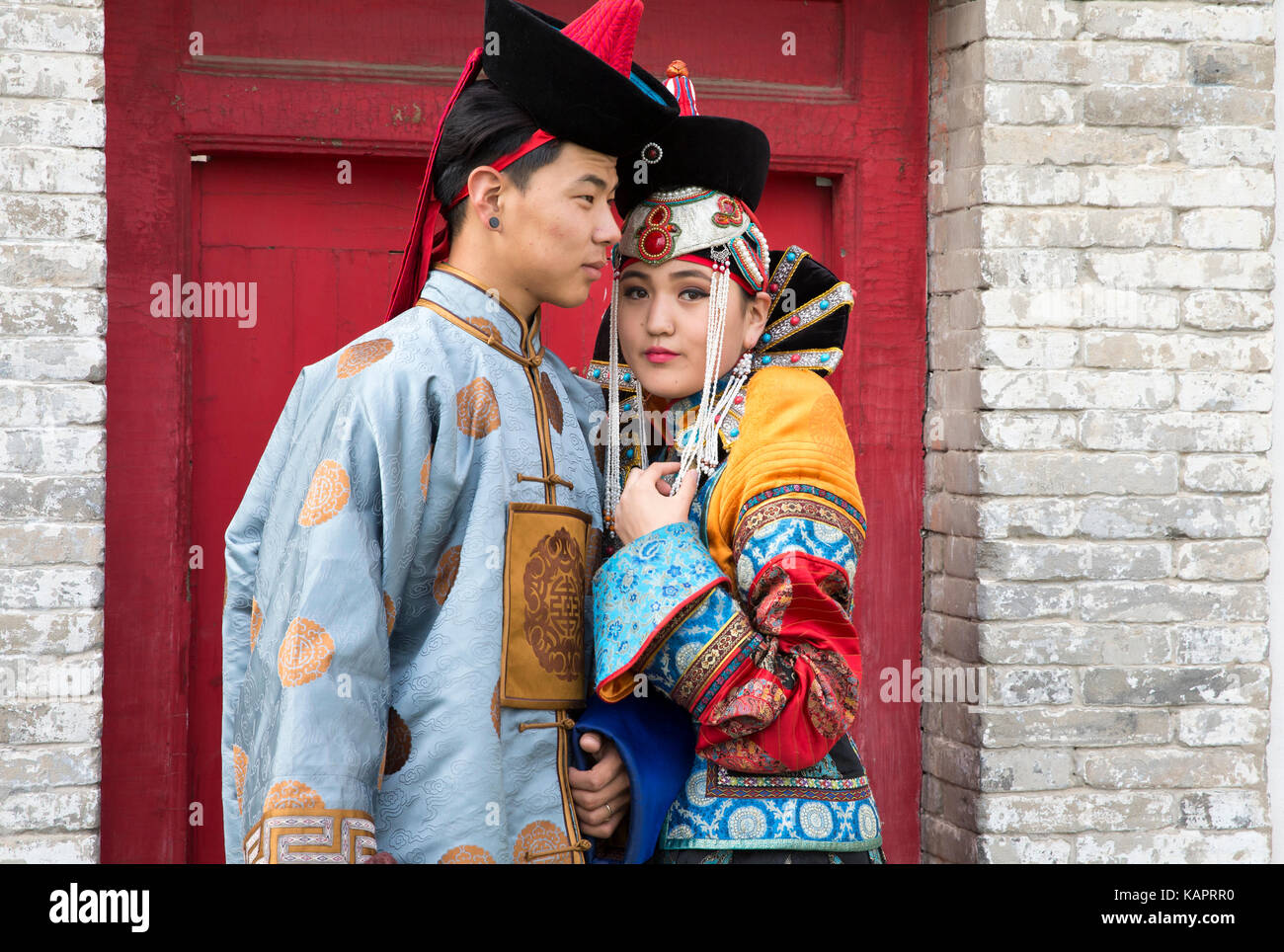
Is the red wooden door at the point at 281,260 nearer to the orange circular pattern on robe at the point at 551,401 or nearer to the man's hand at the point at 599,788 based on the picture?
the orange circular pattern on robe at the point at 551,401

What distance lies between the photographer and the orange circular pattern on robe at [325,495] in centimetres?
163

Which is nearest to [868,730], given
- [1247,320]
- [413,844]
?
[1247,320]

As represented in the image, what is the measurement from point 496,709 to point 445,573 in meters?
0.21

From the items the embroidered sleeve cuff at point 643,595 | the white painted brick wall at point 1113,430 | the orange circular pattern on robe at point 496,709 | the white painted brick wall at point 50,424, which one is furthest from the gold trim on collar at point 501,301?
the white painted brick wall at point 1113,430

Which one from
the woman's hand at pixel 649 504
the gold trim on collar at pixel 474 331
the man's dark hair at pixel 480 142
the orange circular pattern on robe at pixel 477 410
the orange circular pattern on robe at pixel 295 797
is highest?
the man's dark hair at pixel 480 142

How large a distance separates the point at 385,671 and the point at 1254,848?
261cm

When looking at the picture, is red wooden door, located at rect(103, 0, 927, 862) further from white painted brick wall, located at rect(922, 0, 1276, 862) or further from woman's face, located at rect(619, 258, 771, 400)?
woman's face, located at rect(619, 258, 771, 400)

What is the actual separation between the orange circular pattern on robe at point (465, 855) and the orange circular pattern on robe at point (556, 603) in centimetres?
28

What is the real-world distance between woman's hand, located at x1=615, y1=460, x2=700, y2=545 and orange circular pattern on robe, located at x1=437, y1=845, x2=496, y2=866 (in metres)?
0.53

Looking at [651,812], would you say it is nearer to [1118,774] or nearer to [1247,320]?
[1118,774]

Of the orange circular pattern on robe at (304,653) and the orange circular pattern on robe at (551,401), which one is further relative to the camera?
the orange circular pattern on robe at (551,401)

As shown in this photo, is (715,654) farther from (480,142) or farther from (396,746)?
(480,142)

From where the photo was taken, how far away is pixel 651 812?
1.87m
